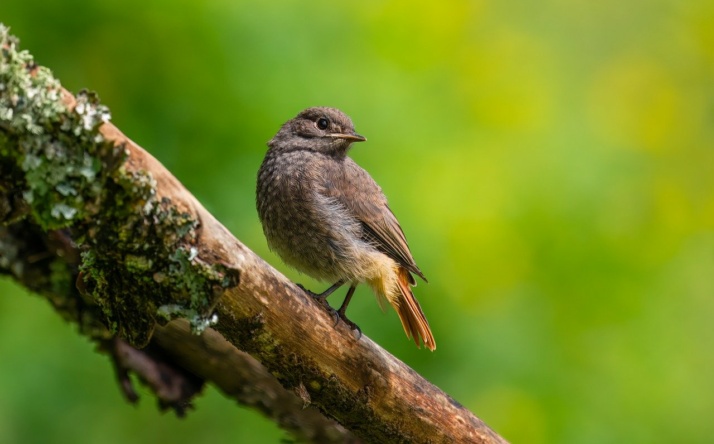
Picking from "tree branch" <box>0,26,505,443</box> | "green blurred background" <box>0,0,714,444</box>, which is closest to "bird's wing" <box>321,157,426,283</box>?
"green blurred background" <box>0,0,714,444</box>

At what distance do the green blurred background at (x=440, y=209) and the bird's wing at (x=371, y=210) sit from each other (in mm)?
114

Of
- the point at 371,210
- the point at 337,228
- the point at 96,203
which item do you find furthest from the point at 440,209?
the point at 96,203

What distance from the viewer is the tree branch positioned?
108 inches

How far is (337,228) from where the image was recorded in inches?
193

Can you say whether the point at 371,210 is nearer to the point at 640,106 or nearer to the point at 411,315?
the point at 411,315

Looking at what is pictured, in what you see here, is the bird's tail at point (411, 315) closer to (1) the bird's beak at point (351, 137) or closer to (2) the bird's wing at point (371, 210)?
(2) the bird's wing at point (371, 210)

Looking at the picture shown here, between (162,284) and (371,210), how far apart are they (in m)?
2.06

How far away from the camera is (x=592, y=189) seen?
540cm

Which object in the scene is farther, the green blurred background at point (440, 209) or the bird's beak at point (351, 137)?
the bird's beak at point (351, 137)

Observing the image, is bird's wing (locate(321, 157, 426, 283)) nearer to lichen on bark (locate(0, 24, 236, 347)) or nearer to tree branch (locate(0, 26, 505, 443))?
tree branch (locate(0, 26, 505, 443))

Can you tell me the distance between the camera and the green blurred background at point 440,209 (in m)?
4.87

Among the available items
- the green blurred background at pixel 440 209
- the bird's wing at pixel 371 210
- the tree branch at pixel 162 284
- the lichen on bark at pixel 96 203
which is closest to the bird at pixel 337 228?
the bird's wing at pixel 371 210

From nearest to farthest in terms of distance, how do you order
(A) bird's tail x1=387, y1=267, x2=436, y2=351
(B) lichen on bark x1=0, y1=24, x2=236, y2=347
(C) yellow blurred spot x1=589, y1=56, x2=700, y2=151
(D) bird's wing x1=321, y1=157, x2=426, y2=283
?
1. (B) lichen on bark x1=0, y1=24, x2=236, y2=347
2. (A) bird's tail x1=387, y1=267, x2=436, y2=351
3. (D) bird's wing x1=321, y1=157, x2=426, y2=283
4. (C) yellow blurred spot x1=589, y1=56, x2=700, y2=151

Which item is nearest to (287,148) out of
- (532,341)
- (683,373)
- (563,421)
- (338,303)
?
(338,303)
